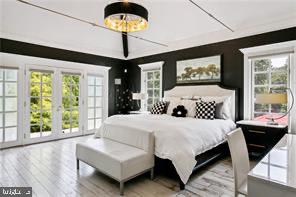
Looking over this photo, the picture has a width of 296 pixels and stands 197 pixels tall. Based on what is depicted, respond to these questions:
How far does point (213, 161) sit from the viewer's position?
3.45m

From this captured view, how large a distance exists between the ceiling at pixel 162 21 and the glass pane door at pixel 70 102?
92 cm

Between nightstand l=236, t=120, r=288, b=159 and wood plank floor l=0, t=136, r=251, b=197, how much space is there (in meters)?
0.59

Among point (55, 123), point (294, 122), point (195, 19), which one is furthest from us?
point (55, 123)

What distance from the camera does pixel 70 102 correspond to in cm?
533

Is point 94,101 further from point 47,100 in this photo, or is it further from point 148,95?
point 148,95

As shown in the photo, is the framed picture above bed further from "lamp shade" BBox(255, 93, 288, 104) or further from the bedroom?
"lamp shade" BBox(255, 93, 288, 104)

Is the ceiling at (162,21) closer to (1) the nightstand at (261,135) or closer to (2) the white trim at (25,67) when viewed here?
(2) the white trim at (25,67)

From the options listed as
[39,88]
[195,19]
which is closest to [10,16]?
[39,88]


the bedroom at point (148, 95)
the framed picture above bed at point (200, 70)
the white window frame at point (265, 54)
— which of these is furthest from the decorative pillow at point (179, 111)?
the white window frame at point (265, 54)

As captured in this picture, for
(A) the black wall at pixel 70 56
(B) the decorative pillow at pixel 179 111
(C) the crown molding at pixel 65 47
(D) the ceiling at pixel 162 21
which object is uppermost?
(D) the ceiling at pixel 162 21

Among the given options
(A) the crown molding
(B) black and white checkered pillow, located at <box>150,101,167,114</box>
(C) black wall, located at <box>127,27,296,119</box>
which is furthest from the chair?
(A) the crown molding

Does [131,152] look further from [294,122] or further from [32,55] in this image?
[32,55]

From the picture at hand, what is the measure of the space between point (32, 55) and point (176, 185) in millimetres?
4540

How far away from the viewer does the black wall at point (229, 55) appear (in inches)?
144
